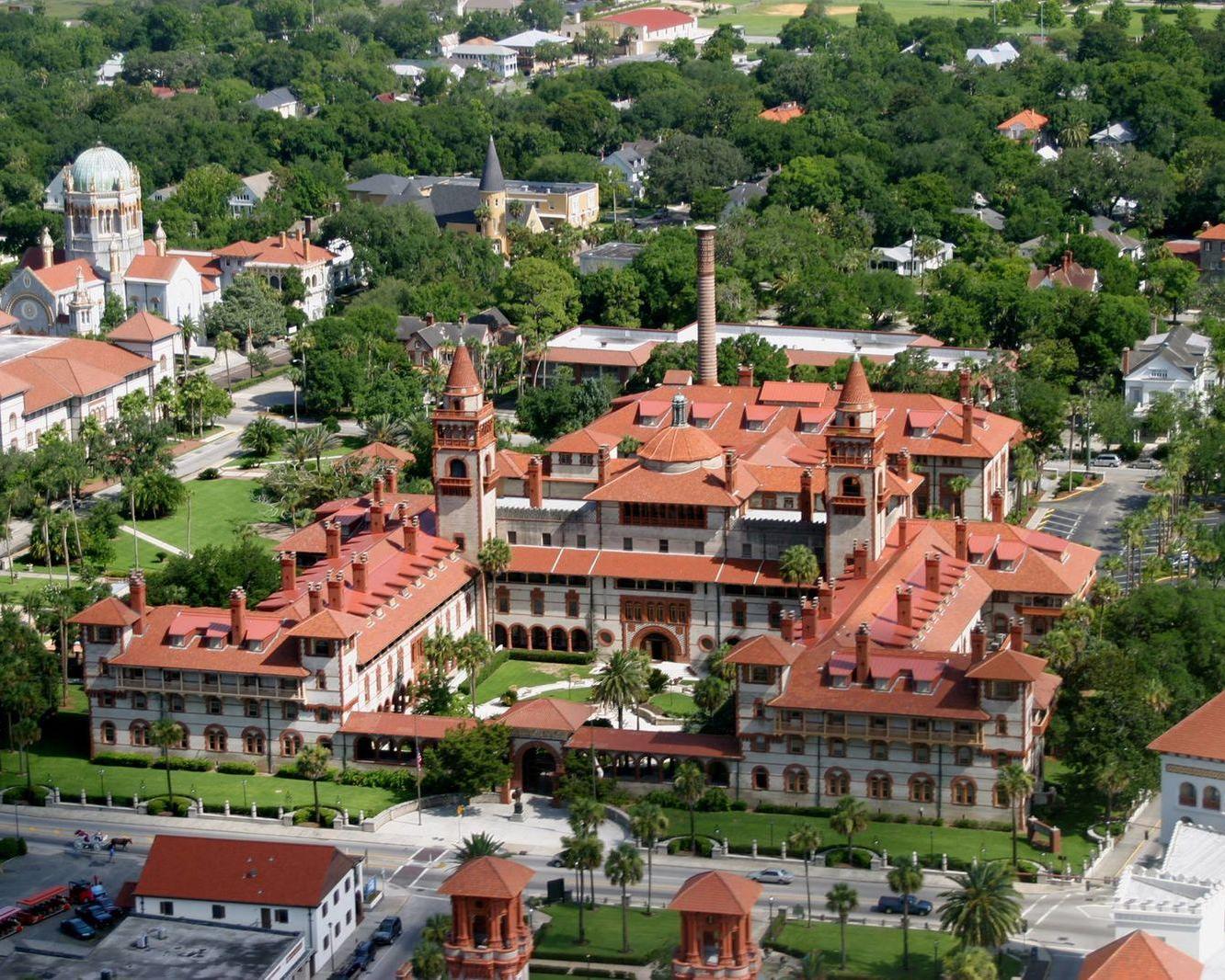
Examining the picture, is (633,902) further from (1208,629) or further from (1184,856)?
(1208,629)

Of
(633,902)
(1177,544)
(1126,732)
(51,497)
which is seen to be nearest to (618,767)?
(633,902)

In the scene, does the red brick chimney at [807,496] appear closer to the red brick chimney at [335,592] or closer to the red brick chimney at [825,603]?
the red brick chimney at [825,603]

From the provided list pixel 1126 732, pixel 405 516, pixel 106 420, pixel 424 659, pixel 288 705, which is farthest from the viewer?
pixel 106 420

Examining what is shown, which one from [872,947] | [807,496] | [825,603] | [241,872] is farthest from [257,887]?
[807,496]

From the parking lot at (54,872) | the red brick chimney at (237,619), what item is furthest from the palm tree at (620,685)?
the parking lot at (54,872)

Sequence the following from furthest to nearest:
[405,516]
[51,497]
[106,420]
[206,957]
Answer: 1. [106,420]
2. [51,497]
3. [405,516]
4. [206,957]
